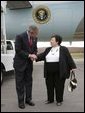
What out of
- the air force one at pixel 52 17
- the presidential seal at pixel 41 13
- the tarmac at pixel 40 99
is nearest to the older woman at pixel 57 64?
the tarmac at pixel 40 99

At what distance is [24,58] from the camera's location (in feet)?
27.5

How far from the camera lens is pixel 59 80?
8.59 metres

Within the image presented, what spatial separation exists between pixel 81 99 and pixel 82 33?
1077 centimetres

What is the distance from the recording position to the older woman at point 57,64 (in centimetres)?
846

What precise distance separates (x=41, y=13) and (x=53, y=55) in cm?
1228

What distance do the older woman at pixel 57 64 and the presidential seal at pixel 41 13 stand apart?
463 inches

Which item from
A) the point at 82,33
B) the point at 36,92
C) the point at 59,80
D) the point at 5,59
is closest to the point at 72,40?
the point at 82,33

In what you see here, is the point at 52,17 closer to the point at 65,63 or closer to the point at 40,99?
the point at 40,99

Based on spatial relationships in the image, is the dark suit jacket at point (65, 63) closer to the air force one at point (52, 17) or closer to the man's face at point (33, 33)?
the man's face at point (33, 33)

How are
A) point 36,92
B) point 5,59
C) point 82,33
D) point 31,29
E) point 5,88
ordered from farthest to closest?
point 82,33 → point 5,59 → point 5,88 → point 36,92 → point 31,29

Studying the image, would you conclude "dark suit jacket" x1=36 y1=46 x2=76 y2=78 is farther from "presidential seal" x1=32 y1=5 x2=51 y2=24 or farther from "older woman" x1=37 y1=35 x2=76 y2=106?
"presidential seal" x1=32 y1=5 x2=51 y2=24

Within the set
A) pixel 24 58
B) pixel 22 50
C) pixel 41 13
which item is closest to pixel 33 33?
pixel 22 50

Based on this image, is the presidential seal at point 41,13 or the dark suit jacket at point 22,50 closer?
the dark suit jacket at point 22,50

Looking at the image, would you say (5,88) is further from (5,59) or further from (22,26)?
(22,26)
